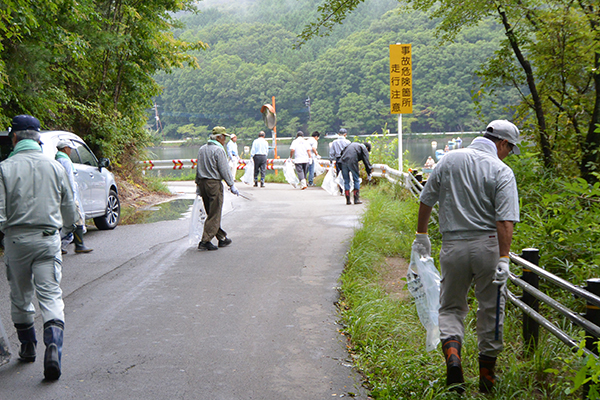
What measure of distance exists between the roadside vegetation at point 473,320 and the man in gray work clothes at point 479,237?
0.82 feet

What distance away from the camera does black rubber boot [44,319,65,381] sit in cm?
397

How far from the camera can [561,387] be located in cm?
345

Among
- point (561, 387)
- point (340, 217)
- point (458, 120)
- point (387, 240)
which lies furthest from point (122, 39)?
point (458, 120)

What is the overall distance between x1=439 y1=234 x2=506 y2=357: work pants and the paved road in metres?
0.82

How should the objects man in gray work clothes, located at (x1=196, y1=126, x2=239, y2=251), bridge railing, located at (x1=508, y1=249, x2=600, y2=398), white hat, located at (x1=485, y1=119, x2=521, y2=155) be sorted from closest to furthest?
bridge railing, located at (x1=508, y1=249, x2=600, y2=398) < white hat, located at (x1=485, y1=119, x2=521, y2=155) < man in gray work clothes, located at (x1=196, y1=126, x2=239, y2=251)

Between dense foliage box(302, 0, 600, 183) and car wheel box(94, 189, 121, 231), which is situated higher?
dense foliage box(302, 0, 600, 183)

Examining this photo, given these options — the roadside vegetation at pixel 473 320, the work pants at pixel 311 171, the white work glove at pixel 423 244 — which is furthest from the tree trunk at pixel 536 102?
the work pants at pixel 311 171

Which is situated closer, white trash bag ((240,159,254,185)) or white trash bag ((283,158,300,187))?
white trash bag ((283,158,300,187))

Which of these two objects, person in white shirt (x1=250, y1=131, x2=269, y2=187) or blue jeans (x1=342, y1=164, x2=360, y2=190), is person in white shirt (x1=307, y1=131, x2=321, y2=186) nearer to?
person in white shirt (x1=250, y1=131, x2=269, y2=187)

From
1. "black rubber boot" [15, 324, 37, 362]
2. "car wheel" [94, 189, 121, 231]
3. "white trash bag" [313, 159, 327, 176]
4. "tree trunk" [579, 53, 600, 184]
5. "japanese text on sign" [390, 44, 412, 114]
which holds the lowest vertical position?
"black rubber boot" [15, 324, 37, 362]

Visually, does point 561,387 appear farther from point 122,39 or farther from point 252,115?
point 252,115

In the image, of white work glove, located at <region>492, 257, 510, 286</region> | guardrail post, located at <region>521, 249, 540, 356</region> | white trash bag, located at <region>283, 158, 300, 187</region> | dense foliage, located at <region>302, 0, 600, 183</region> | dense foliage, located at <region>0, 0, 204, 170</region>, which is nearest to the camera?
white work glove, located at <region>492, 257, 510, 286</region>

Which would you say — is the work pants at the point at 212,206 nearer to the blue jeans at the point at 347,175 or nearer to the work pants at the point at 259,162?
the blue jeans at the point at 347,175

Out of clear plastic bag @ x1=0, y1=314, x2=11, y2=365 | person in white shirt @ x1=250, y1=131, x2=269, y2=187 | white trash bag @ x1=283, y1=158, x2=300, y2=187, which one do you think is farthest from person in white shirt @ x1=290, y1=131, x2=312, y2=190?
clear plastic bag @ x1=0, y1=314, x2=11, y2=365
